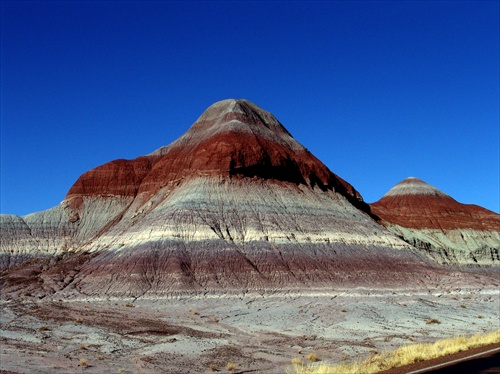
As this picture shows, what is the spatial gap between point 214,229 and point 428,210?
3060 inches

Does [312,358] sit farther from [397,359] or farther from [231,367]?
[397,359]

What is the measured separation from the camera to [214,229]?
70.2m

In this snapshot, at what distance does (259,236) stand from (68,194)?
4406cm

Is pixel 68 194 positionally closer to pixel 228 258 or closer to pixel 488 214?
pixel 228 258

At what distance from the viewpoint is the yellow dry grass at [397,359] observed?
674 inches

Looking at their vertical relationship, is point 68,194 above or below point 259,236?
above

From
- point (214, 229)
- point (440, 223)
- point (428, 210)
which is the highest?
point (428, 210)

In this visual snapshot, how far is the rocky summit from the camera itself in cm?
6122

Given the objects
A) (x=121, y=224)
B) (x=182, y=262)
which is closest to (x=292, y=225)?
(x=182, y=262)

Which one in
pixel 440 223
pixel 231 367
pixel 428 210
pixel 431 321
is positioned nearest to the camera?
pixel 231 367

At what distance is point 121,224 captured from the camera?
8075 centimetres

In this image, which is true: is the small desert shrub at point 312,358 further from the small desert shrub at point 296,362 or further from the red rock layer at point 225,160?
the red rock layer at point 225,160

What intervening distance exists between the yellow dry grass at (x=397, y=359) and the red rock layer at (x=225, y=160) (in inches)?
2392

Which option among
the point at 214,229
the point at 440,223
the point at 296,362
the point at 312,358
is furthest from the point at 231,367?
the point at 440,223
